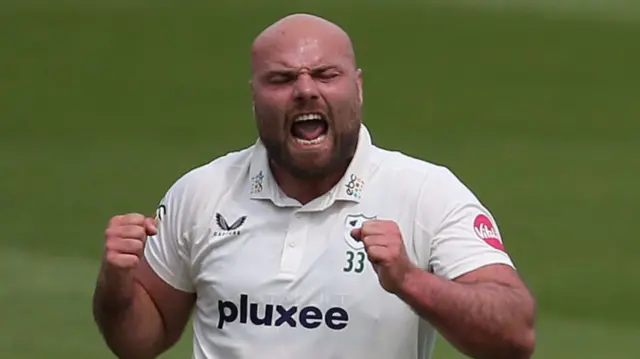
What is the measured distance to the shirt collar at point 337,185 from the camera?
3904mm

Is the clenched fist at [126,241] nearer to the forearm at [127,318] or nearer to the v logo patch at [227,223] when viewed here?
the forearm at [127,318]

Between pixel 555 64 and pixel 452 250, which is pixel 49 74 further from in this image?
pixel 452 250

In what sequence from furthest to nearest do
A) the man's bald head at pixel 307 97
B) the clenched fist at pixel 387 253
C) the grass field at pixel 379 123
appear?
the grass field at pixel 379 123
the man's bald head at pixel 307 97
the clenched fist at pixel 387 253

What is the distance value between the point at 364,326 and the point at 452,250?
0.29 meters

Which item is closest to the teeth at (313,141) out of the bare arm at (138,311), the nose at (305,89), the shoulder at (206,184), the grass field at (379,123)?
the nose at (305,89)

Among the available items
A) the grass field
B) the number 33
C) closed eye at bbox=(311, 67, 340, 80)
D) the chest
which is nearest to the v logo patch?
the chest

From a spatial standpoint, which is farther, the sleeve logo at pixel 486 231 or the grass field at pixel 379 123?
the grass field at pixel 379 123

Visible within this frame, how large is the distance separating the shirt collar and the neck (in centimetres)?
1

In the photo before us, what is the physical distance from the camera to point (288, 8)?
1027 cm

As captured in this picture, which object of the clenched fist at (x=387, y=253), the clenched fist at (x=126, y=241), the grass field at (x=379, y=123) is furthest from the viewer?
the grass field at (x=379, y=123)

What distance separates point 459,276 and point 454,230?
4.6 inches

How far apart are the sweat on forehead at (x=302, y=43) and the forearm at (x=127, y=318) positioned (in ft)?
2.14

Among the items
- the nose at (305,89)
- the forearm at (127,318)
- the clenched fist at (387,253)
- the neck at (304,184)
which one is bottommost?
the forearm at (127,318)

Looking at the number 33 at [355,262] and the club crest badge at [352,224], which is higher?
the club crest badge at [352,224]
